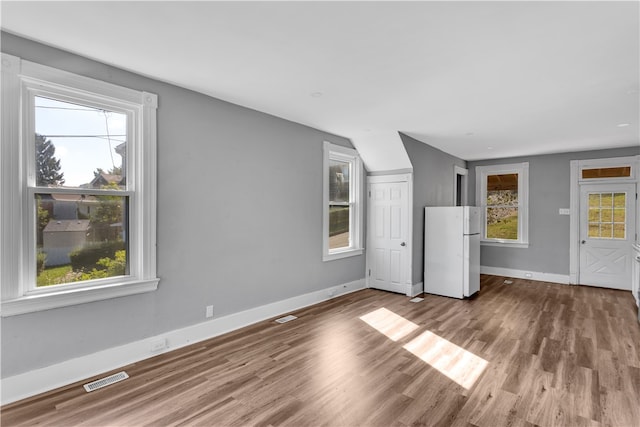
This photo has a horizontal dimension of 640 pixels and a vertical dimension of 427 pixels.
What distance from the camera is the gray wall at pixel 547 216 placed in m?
6.27

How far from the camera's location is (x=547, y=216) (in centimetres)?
647

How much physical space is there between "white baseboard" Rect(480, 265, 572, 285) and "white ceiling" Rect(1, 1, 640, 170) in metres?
3.37

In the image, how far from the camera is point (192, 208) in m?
3.26

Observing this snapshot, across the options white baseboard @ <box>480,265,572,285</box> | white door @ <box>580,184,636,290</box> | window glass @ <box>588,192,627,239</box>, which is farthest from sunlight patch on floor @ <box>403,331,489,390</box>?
window glass @ <box>588,192,627,239</box>

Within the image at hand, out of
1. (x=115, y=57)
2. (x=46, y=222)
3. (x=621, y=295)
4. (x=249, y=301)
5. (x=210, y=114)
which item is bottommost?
(x=621, y=295)

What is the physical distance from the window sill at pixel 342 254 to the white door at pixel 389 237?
0.30 m

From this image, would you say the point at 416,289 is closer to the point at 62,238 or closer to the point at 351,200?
the point at 351,200

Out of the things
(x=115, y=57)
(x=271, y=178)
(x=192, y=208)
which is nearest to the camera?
(x=115, y=57)

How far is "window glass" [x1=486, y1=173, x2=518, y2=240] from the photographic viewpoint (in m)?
6.91

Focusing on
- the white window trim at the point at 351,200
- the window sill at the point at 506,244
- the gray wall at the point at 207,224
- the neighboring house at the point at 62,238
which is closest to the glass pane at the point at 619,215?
the window sill at the point at 506,244

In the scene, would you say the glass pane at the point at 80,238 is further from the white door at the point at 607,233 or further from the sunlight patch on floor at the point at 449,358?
the white door at the point at 607,233

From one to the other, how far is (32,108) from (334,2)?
2.30 meters

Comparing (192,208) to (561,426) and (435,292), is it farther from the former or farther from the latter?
(435,292)

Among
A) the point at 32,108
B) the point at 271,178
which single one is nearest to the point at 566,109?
the point at 271,178
